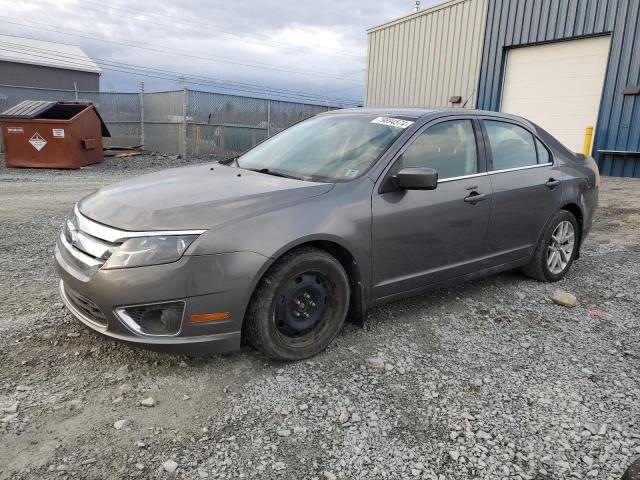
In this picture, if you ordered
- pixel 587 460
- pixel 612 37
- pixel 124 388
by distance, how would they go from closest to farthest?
pixel 587 460 < pixel 124 388 < pixel 612 37

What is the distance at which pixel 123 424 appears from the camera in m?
2.36

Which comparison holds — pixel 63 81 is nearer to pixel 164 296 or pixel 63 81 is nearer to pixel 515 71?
pixel 515 71

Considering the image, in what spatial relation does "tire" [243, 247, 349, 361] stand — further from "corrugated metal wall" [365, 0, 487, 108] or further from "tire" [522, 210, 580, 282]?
"corrugated metal wall" [365, 0, 487, 108]

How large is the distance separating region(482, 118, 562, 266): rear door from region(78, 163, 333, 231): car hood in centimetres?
162

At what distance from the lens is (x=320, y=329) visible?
10.1 ft

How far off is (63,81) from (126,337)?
35.1 m

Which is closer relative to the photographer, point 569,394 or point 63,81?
point 569,394

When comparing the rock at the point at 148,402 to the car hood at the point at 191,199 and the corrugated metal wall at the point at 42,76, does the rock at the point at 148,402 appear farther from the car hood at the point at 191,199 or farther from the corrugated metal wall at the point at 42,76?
the corrugated metal wall at the point at 42,76

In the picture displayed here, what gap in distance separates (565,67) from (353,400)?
40.7ft

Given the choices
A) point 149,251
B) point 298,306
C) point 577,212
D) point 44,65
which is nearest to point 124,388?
point 149,251

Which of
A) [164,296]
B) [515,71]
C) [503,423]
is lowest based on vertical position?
[503,423]

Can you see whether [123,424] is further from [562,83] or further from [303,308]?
[562,83]

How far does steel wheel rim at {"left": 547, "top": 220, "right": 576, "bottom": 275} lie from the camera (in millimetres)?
4602

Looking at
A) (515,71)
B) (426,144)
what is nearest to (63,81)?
(515,71)
